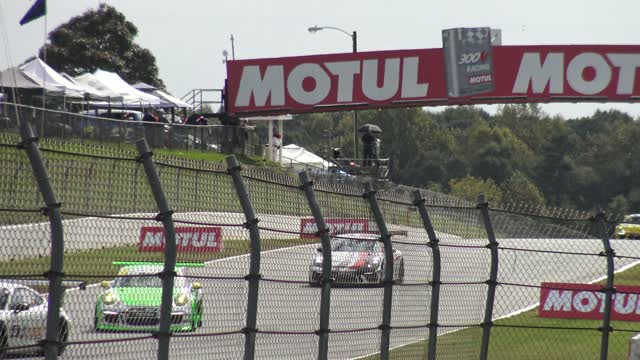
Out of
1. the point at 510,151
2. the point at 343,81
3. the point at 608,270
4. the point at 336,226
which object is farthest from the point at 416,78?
the point at 510,151

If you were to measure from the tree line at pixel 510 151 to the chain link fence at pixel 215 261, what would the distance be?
95076mm

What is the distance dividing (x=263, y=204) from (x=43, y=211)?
264cm

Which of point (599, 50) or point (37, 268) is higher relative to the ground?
point (599, 50)

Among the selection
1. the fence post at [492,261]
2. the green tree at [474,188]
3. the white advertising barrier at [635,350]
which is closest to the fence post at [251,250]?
the fence post at [492,261]

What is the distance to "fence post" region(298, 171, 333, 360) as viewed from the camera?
830 cm

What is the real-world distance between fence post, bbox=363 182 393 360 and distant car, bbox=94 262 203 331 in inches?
86.6

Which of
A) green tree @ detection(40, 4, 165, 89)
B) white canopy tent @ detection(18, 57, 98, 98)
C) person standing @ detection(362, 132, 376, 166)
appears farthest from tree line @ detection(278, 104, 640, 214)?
white canopy tent @ detection(18, 57, 98, 98)

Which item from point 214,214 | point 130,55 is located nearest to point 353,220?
point 214,214

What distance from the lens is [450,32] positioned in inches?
2111

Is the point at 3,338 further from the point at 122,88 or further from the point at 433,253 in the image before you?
the point at 122,88

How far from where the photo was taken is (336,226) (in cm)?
922

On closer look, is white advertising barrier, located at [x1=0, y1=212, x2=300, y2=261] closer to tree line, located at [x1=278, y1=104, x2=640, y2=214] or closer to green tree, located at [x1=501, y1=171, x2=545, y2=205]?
tree line, located at [x1=278, y1=104, x2=640, y2=214]

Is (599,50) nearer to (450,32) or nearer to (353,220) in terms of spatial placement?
(450,32)

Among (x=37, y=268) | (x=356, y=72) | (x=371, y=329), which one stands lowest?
(x=371, y=329)
